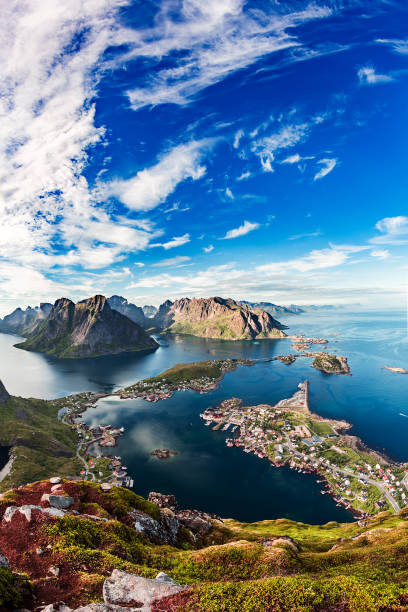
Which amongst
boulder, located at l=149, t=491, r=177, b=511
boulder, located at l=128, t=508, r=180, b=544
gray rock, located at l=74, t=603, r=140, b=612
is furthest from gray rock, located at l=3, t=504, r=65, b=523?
boulder, located at l=149, t=491, r=177, b=511

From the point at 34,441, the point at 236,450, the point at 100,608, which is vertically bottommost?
the point at 236,450

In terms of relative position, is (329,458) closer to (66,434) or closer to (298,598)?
(298,598)

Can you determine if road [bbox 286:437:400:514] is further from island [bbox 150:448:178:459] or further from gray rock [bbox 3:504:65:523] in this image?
gray rock [bbox 3:504:65:523]

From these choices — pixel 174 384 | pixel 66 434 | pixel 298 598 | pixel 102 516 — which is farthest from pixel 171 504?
pixel 174 384

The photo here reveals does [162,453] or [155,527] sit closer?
[155,527]

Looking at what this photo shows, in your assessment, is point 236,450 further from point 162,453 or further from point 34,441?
point 34,441

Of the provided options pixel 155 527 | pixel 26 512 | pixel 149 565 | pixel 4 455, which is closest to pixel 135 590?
pixel 149 565

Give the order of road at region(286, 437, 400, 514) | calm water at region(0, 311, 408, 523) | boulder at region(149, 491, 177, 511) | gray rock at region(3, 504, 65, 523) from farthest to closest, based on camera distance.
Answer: calm water at region(0, 311, 408, 523)
road at region(286, 437, 400, 514)
boulder at region(149, 491, 177, 511)
gray rock at region(3, 504, 65, 523)
